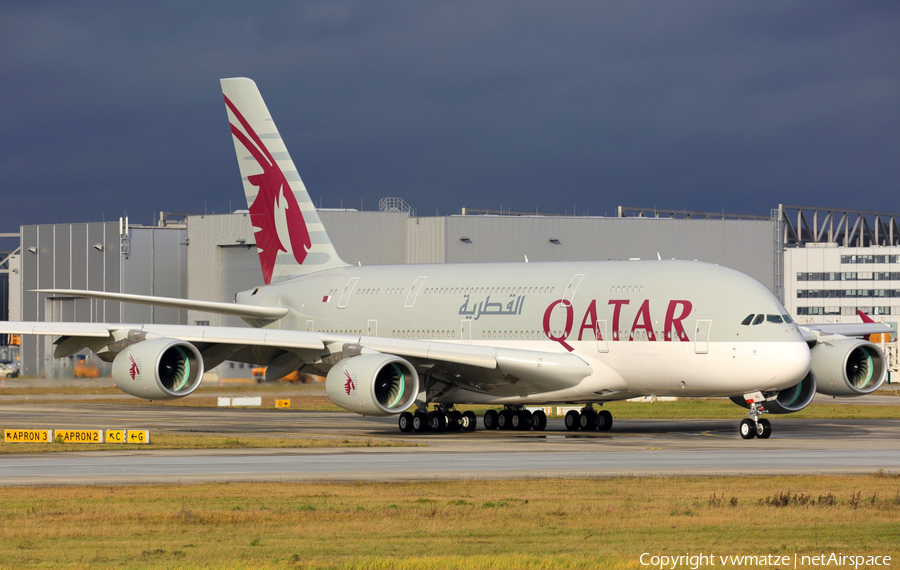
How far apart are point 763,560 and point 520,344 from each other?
23260 mm

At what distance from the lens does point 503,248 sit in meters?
85.1

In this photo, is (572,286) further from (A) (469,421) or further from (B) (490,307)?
(A) (469,421)

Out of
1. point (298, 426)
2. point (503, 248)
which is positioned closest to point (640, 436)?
point (298, 426)

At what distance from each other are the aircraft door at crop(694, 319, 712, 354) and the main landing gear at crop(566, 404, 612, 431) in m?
6.22

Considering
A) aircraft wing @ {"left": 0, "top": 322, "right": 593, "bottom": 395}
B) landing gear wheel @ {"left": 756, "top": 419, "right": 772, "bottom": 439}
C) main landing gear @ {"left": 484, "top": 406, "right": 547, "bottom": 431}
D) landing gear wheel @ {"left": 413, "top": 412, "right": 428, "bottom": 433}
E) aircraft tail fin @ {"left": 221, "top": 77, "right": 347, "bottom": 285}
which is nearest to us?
landing gear wheel @ {"left": 756, "top": 419, "right": 772, "bottom": 439}

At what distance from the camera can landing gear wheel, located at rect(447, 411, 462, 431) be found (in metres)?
38.2

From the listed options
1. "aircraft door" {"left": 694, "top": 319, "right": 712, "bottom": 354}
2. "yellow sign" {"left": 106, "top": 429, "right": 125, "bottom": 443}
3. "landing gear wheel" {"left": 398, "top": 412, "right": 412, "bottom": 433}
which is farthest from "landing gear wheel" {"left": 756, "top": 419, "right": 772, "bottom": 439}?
"yellow sign" {"left": 106, "top": 429, "right": 125, "bottom": 443}

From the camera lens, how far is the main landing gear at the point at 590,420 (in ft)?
126

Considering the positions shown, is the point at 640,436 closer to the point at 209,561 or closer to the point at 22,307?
the point at 209,561

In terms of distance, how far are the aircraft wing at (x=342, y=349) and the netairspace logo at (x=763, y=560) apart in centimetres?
2128

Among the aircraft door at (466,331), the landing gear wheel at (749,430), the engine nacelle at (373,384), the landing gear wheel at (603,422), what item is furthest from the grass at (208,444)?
the landing gear wheel at (749,430)

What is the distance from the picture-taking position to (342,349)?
35.1 metres

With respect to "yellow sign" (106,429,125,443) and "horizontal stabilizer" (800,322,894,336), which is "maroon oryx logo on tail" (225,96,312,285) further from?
"horizontal stabilizer" (800,322,894,336)

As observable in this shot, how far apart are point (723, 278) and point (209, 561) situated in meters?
22.6
